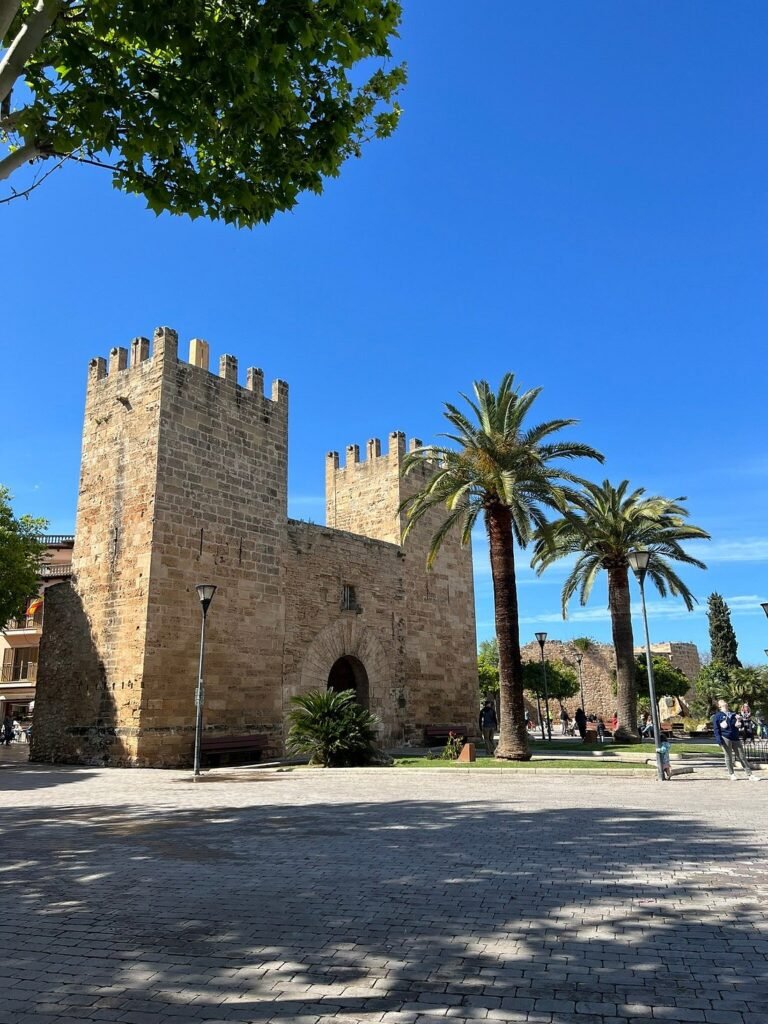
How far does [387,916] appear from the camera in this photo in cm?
439

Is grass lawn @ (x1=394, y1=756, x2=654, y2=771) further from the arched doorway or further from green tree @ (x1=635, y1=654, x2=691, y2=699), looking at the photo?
green tree @ (x1=635, y1=654, x2=691, y2=699)

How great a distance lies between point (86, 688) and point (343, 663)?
7.67 metres

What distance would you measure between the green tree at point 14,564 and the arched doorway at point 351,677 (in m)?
8.71

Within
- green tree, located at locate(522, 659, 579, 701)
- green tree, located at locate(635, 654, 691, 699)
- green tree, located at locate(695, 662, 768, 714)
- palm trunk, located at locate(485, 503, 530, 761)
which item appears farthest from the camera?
green tree, located at locate(635, 654, 691, 699)

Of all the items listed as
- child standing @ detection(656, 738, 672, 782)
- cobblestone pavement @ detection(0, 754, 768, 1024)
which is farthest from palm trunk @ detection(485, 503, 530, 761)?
cobblestone pavement @ detection(0, 754, 768, 1024)

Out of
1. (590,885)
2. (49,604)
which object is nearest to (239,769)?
(49,604)

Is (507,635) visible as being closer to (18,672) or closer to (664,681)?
(664,681)

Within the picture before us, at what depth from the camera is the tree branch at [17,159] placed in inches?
228

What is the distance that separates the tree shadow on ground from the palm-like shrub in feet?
26.3

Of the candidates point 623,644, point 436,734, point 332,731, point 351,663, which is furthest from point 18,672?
point 623,644

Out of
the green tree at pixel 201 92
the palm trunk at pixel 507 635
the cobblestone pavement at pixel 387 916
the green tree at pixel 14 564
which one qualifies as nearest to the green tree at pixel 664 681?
the palm trunk at pixel 507 635

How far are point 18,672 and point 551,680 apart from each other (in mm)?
26969

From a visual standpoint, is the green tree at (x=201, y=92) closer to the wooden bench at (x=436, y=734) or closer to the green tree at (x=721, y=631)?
the wooden bench at (x=436, y=734)

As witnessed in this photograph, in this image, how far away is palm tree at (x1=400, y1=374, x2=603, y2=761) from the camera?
16.4m
